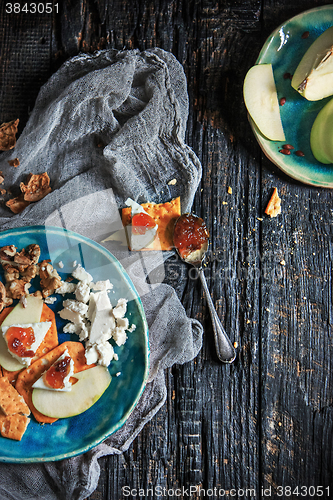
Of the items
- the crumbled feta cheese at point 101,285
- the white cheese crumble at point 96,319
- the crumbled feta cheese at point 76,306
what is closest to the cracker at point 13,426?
the white cheese crumble at point 96,319

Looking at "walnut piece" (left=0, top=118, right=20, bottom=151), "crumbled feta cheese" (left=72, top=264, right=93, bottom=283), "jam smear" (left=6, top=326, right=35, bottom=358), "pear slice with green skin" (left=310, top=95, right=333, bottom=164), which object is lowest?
"jam smear" (left=6, top=326, right=35, bottom=358)

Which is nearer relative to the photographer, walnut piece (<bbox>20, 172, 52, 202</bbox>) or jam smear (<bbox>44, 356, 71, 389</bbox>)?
jam smear (<bbox>44, 356, 71, 389</bbox>)

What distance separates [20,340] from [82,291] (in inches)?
13.0

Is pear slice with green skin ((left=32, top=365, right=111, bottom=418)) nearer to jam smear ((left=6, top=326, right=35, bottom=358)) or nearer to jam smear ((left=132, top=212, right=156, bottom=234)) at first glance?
jam smear ((left=6, top=326, right=35, bottom=358))

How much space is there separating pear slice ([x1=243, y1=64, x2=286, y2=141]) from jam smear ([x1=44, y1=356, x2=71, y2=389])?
1.38m

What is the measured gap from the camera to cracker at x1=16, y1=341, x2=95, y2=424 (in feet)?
4.83

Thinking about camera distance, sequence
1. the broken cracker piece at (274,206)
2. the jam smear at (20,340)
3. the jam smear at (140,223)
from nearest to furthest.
→ the jam smear at (20,340)
the jam smear at (140,223)
the broken cracker piece at (274,206)

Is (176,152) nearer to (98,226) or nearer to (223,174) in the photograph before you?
(223,174)

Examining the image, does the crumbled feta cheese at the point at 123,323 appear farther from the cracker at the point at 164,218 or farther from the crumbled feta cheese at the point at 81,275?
the cracker at the point at 164,218

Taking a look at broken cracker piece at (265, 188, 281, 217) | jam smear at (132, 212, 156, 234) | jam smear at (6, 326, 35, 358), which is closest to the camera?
jam smear at (6, 326, 35, 358)

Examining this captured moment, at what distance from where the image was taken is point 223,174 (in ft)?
5.48

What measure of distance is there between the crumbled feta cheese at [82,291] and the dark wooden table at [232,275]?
1.38ft

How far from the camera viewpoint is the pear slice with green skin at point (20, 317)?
4.83ft

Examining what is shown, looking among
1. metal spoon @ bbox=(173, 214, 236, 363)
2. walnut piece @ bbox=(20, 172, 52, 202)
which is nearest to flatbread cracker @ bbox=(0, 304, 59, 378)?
walnut piece @ bbox=(20, 172, 52, 202)
